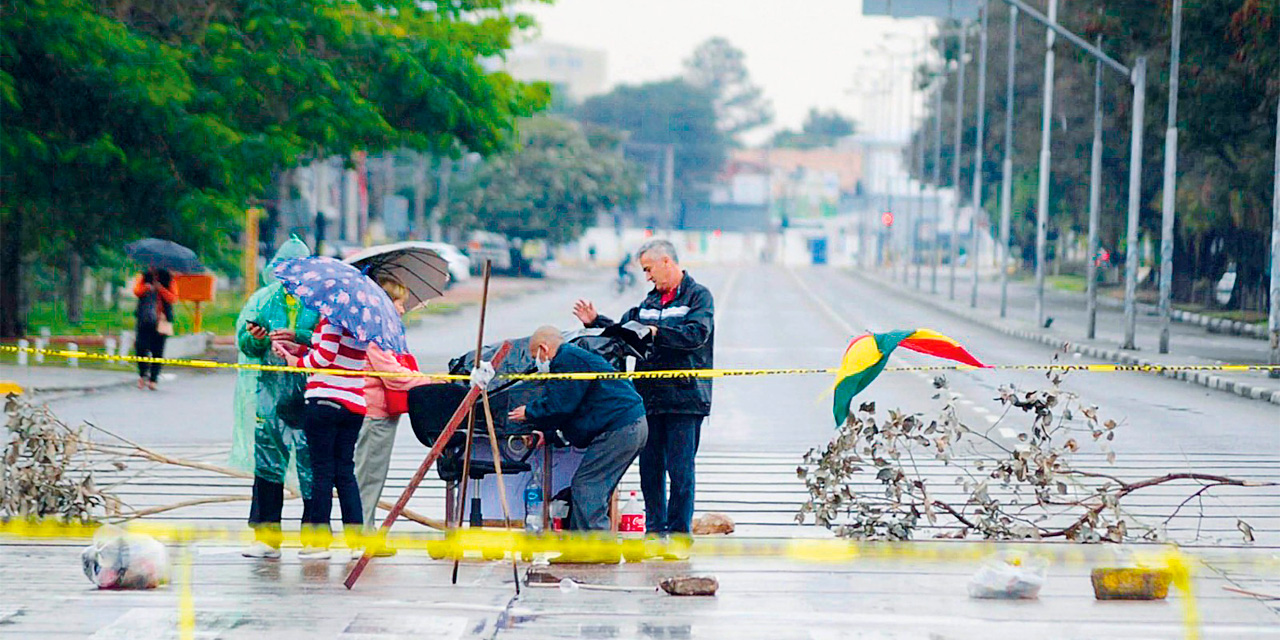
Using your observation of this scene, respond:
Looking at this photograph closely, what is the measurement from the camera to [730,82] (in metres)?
175

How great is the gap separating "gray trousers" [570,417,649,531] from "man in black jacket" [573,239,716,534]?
11.2 inches

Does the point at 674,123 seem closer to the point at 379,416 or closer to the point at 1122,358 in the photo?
the point at 1122,358

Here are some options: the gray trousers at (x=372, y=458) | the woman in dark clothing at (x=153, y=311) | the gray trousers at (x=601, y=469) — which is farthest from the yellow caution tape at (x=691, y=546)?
the woman in dark clothing at (x=153, y=311)

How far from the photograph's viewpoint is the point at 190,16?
28.2m

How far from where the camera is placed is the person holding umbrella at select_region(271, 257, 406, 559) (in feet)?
29.7

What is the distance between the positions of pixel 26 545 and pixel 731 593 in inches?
160

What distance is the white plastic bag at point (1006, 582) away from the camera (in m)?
8.44

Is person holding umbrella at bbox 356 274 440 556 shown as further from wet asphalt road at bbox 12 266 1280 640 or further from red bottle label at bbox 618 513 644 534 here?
red bottle label at bbox 618 513 644 534

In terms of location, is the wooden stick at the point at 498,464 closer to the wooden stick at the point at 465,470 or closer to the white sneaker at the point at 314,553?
the wooden stick at the point at 465,470

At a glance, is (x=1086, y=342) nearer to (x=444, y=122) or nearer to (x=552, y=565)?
(x=444, y=122)

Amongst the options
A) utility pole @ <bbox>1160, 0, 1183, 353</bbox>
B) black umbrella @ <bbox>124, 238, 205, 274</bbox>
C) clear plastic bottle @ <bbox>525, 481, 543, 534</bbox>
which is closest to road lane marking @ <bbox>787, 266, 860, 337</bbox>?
utility pole @ <bbox>1160, 0, 1183, 353</bbox>

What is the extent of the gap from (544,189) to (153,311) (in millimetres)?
63507

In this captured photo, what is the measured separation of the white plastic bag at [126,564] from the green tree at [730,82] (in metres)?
164

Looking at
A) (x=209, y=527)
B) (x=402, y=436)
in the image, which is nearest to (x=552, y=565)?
(x=209, y=527)
